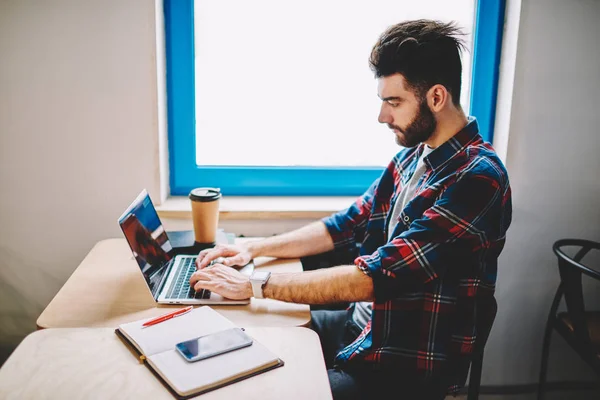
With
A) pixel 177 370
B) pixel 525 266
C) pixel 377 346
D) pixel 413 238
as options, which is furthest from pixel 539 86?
pixel 177 370

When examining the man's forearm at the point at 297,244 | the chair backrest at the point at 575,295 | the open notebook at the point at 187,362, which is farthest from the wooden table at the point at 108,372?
the chair backrest at the point at 575,295

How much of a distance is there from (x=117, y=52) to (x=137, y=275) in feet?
2.54

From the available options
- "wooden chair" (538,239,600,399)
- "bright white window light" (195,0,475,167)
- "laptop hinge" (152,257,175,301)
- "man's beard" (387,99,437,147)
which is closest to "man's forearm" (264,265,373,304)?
"laptop hinge" (152,257,175,301)

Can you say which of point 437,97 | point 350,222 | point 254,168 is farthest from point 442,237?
point 254,168

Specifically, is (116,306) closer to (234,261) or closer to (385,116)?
(234,261)

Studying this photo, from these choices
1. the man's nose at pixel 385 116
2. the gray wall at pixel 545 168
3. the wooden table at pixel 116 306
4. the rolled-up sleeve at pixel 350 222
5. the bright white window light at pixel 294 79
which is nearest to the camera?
the wooden table at pixel 116 306

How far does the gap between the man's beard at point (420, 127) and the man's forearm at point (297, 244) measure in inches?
17.3

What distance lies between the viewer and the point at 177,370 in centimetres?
98

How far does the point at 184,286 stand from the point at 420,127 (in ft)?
2.38

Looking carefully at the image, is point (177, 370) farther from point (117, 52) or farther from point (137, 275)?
point (117, 52)

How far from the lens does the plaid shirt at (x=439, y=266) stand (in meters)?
1.24

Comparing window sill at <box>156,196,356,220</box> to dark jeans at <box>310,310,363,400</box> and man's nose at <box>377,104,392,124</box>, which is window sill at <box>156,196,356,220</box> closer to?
dark jeans at <box>310,310,363,400</box>

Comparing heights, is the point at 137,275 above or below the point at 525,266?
above

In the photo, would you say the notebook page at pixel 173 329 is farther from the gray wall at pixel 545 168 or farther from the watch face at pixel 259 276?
the gray wall at pixel 545 168
